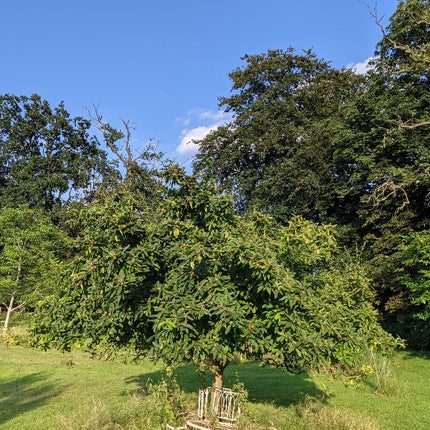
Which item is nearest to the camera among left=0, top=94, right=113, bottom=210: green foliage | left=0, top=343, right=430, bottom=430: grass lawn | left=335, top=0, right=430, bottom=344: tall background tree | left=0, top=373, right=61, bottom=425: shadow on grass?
left=0, top=343, right=430, bottom=430: grass lawn

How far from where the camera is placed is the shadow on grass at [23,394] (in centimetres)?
891

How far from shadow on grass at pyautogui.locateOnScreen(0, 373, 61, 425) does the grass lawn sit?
23 millimetres

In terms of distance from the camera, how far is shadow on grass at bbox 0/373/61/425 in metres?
8.91

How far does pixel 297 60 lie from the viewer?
28.8m

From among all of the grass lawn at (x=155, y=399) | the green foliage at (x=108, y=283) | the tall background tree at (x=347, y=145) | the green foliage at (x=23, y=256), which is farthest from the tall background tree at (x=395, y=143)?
the green foliage at (x=23, y=256)

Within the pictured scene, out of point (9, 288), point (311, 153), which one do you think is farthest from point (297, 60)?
point (9, 288)

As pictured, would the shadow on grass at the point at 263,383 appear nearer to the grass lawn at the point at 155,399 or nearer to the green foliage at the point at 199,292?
the grass lawn at the point at 155,399

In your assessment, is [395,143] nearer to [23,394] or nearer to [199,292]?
[199,292]

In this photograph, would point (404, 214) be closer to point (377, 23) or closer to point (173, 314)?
point (377, 23)

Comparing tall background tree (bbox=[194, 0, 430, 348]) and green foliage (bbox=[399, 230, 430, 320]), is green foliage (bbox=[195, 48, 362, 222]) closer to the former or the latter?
tall background tree (bbox=[194, 0, 430, 348])

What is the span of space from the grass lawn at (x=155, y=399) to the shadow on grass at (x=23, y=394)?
0.02 metres

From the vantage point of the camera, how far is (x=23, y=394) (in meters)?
10.6

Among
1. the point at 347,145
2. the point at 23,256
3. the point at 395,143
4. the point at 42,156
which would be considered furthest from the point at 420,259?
the point at 42,156

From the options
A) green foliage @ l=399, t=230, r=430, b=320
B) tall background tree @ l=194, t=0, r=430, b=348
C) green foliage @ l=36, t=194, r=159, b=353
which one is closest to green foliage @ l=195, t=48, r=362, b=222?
tall background tree @ l=194, t=0, r=430, b=348
